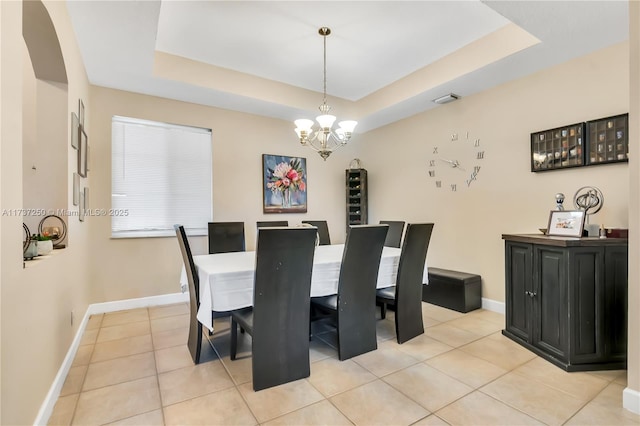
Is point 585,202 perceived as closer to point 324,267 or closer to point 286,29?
point 324,267

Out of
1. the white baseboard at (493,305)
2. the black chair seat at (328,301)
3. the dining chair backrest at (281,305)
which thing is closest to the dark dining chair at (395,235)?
the white baseboard at (493,305)

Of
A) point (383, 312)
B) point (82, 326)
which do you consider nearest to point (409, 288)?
point (383, 312)

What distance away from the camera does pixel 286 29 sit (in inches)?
116

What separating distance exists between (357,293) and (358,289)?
0.11ft

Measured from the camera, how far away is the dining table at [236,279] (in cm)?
209

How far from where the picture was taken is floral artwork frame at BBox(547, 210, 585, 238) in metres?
2.43

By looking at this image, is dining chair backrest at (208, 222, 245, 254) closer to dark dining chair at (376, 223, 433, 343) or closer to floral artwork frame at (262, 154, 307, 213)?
floral artwork frame at (262, 154, 307, 213)

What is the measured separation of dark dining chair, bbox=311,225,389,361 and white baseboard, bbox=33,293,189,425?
1773mm

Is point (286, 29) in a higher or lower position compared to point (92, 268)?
higher

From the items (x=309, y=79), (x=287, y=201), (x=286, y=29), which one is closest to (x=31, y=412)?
(x=286, y=29)

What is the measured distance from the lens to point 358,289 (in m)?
2.49

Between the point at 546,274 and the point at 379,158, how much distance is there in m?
3.14

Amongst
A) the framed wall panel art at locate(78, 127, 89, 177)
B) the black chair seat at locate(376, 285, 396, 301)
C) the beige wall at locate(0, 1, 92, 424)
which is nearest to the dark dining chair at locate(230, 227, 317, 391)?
the black chair seat at locate(376, 285, 396, 301)

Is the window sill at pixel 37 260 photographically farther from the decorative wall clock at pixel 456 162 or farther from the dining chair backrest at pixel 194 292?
the decorative wall clock at pixel 456 162
